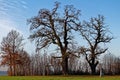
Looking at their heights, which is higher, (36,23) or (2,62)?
(36,23)

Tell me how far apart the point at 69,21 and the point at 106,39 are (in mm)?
10148

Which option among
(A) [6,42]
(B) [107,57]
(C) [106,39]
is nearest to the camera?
(C) [106,39]

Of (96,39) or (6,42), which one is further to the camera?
(6,42)

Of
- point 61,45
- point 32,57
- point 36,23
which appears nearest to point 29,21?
point 36,23

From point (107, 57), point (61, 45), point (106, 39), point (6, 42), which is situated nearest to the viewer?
point (61, 45)

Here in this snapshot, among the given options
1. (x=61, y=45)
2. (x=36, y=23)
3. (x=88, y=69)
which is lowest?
(x=88, y=69)

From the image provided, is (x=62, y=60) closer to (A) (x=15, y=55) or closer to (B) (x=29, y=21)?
(B) (x=29, y=21)

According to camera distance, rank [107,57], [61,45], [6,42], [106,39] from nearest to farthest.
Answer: [61,45], [106,39], [6,42], [107,57]

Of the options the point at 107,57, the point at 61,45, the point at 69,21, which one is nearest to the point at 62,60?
the point at 61,45

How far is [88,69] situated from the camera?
210ft

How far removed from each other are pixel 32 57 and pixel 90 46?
2149cm

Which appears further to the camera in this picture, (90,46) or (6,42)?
(6,42)

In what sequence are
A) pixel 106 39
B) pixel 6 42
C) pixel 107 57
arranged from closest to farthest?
1. pixel 106 39
2. pixel 6 42
3. pixel 107 57

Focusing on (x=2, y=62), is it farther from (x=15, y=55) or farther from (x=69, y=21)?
(x=69, y=21)
